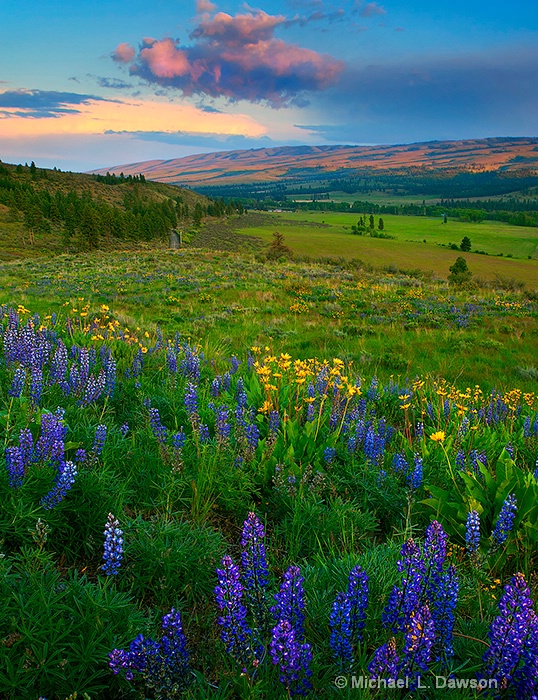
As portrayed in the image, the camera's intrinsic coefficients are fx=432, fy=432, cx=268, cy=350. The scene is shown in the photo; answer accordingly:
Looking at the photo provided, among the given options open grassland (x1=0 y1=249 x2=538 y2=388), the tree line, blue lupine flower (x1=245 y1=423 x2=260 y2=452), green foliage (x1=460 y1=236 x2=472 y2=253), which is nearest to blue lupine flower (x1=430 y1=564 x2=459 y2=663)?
blue lupine flower (x1=245 y1=423 x2=260 y2=452)

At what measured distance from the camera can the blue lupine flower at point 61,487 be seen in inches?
92.1

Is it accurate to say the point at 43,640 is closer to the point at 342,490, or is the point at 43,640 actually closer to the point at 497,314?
the point at 342,490

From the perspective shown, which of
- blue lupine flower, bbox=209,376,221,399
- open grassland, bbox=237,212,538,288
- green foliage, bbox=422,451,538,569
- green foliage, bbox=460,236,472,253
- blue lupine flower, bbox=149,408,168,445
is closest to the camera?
green foliage, bbox=422,451,538,569

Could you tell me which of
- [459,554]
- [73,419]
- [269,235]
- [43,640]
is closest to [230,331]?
[73,419]

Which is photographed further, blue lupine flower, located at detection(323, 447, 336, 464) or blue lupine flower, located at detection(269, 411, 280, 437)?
→ blue lupine flower, located at detection(269, 411, 280, 437)

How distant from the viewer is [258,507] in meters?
3.23

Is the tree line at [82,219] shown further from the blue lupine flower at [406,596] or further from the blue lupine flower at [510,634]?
the blue lupine flower at [510,634]

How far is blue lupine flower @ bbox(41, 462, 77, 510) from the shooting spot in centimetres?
234

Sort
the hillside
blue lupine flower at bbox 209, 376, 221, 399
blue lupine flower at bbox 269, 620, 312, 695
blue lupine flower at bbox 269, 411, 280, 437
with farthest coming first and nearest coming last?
the hillside
blue lupine flower at bbox 209, 376, 221, 399
blue lupine flower at bbox 269, 411, 280, 437
blue lupine flower at bbox 269, 620, 312, 695

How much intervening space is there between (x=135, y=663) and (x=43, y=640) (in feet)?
1.40

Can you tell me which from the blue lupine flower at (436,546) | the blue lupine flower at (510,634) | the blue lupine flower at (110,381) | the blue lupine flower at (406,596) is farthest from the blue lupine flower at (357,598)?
the blue lupine flower at (110,381)

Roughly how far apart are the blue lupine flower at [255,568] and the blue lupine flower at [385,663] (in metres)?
0.51
